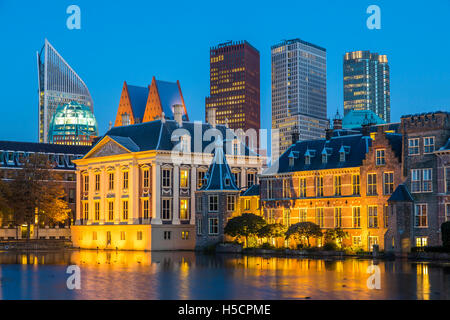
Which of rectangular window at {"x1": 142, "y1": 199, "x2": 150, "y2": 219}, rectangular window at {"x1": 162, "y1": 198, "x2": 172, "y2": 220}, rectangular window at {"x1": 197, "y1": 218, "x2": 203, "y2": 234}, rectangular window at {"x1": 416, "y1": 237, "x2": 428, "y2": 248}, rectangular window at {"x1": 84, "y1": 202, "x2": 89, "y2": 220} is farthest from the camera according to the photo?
rectangular window at {"x1": 84, "y1": 202, "x2": 89, "y2": 220}

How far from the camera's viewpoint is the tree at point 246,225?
8362cm

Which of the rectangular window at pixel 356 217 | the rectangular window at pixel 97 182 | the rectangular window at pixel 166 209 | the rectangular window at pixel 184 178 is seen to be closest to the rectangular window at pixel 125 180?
the rectangular window at pixel 166 209

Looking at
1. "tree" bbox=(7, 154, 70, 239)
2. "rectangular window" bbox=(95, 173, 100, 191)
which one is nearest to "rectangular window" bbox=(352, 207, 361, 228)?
"rectangular window" bbox=(95, 173, 100, 191)

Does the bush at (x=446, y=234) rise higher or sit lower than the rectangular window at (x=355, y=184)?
lower

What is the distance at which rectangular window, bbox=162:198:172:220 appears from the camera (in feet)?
334

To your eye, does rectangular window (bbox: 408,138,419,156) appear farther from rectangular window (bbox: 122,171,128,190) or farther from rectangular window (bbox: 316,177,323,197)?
rectangular window (bbox: 122,171,128,190)

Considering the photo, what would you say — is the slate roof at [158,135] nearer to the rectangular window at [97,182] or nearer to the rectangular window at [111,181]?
the rectangular window at [111,181]

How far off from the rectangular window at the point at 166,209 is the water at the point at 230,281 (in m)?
40.7

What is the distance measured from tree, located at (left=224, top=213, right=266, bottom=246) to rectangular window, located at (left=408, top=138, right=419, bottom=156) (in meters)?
19.6

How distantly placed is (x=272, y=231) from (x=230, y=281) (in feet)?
127

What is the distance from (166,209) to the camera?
334ft

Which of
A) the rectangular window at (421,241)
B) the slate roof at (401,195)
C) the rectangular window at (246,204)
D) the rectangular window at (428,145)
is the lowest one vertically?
the rectangular window at (421,241)

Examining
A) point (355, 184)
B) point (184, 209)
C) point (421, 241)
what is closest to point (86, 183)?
point (184, 209)
